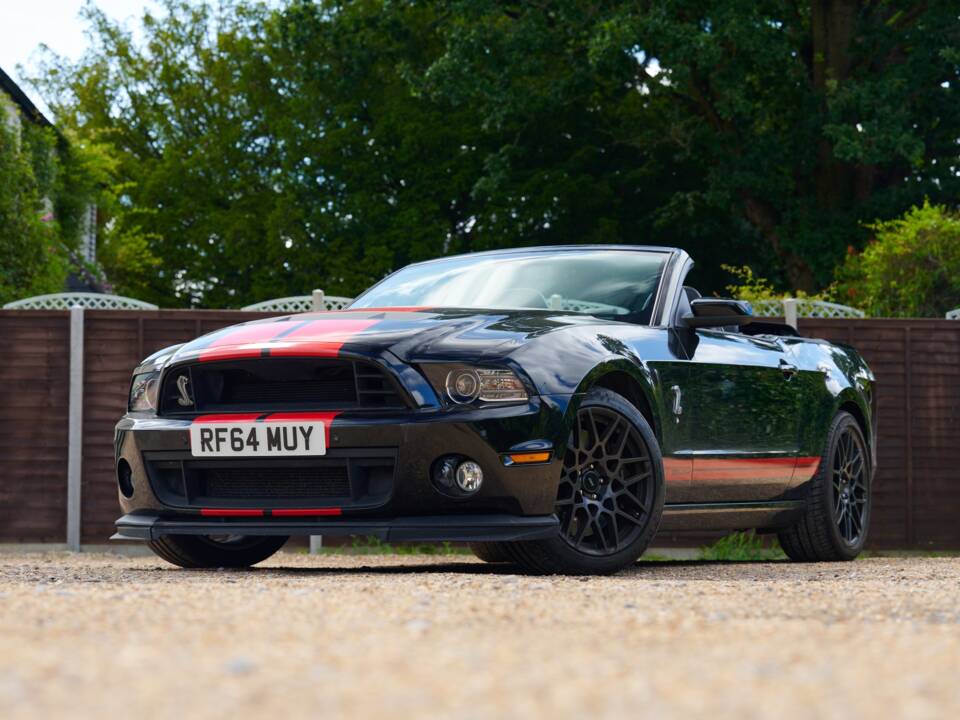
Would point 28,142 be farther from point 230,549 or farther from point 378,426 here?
point 378,426

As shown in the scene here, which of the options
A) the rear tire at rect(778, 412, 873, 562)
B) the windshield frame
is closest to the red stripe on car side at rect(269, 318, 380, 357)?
the windshield frame

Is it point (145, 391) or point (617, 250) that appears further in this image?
point (617, 250)

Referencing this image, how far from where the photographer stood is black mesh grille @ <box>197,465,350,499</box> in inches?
225

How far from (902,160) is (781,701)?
2501 centimetres

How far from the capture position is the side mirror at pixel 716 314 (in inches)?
263

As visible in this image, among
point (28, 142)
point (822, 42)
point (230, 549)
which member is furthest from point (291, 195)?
point (230, 549)

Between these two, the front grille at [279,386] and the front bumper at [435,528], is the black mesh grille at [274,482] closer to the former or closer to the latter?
the front bumper at [435,528]

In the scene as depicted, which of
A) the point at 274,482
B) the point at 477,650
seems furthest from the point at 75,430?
the point at 477,650

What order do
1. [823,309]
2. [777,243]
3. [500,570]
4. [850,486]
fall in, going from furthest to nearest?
[777,243] < [823,309] < [850,486] < [500,570]

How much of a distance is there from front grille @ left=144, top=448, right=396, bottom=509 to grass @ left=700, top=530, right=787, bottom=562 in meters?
4.76

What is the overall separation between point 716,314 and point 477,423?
186 cm

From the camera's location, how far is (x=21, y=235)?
19844 mm

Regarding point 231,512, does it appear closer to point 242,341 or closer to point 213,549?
point 242,341

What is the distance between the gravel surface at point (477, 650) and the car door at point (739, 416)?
1395mm
